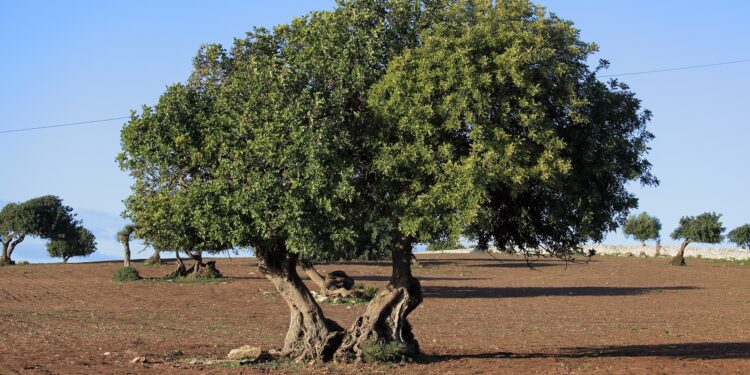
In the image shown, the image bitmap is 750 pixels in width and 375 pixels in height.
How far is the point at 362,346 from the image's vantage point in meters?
23.1

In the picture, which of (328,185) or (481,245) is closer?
(328,185)

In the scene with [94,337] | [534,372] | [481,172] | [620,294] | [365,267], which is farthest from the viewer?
[365,267]

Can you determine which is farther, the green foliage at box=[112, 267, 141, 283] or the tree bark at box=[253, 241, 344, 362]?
the green foliage at box=[112, 267, 141, 283]

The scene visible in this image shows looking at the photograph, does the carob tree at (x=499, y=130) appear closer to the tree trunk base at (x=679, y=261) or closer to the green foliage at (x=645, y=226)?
the tree trunk base at (x=679, y=261)

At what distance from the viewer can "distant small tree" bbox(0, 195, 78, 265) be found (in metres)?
93.3

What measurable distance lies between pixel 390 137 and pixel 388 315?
549 centimetres

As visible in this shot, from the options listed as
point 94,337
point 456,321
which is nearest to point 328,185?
point 94,337

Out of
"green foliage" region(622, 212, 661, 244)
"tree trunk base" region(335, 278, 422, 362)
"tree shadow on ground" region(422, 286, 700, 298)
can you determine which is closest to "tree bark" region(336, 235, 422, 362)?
"tree trunk base" region(335, 278, 422, 362)

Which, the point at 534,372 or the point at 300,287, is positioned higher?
the point at 300,287

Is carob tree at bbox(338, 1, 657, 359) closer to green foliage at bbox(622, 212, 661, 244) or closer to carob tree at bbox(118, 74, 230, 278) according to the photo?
carob tree at bbox(118, 74, 230, 278)

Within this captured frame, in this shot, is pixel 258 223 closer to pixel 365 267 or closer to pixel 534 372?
pixel 534 372

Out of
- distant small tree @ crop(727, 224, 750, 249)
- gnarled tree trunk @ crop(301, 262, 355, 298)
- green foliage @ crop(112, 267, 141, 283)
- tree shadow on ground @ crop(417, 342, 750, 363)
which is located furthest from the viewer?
distant small tree @ crop(727, 224, 750, 249)

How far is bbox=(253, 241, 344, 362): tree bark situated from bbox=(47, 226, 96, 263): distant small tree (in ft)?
289

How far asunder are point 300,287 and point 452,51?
318 inches
